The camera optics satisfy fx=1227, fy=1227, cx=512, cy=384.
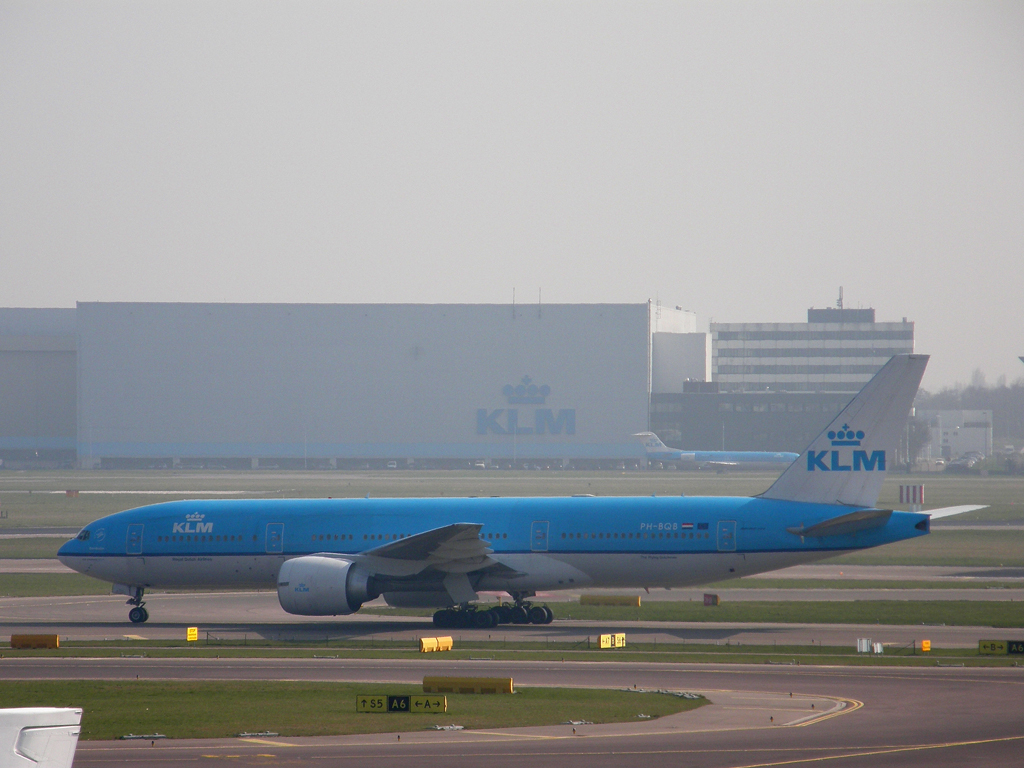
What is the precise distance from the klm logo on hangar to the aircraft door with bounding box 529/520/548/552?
12450 centimetres

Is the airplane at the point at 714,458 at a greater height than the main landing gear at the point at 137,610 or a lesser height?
greater

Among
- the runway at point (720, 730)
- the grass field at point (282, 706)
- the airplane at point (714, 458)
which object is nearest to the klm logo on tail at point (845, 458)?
the runway at point (720, 730)

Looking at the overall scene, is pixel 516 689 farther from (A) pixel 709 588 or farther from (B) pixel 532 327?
(B) pixel 532 327

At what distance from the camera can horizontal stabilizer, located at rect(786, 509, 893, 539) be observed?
33.4m

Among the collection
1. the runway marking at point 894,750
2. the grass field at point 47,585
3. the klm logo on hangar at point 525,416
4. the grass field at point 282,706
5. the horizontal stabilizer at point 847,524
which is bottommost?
the grass field at point 47,585

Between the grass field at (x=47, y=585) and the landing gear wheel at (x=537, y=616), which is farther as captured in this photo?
the grass field at (x=47, y=585)

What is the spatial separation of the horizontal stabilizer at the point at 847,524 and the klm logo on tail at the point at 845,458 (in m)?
1.50

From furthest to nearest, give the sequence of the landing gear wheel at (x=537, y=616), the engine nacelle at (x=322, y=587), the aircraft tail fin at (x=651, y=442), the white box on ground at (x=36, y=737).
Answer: the aircraft tail fin at (x=651, y=442)
the landing gear wheel at (x=537, y=616)
the engine nacelle at (x=322, y=587)
the white box on ground at (x=36, y=737)

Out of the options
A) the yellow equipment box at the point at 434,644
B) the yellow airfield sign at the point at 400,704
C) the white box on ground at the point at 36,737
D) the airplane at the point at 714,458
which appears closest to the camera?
the white box on ground at the point at 36,737

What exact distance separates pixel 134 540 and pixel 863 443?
74.7 ft

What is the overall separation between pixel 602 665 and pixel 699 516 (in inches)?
348

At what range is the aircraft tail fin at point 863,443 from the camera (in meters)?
35.0

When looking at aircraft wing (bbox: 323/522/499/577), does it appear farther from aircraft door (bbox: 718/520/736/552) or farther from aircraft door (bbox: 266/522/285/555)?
aircraft door (bbox: 718/520/736/552)

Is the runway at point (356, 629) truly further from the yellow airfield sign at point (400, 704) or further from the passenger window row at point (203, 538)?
the yellow airfield sign at point (400, 704)
